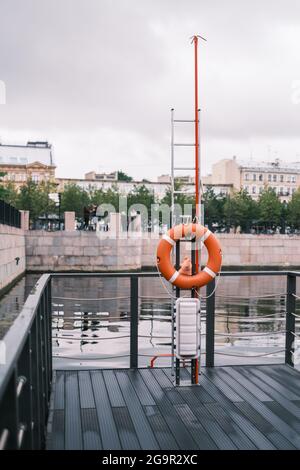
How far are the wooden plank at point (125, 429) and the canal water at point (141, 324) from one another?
936mm

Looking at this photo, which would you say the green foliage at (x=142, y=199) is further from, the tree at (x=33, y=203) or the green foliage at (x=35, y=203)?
the tree at (x=33, y=203)

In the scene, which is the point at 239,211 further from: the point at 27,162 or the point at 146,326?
the point at 146,326

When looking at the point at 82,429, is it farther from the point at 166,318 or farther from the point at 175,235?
the point at 166,318

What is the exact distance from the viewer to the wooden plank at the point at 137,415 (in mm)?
2902

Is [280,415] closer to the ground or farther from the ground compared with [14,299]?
farther from the ground

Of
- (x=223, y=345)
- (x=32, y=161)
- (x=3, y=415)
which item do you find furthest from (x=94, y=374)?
(x=32, y=161)


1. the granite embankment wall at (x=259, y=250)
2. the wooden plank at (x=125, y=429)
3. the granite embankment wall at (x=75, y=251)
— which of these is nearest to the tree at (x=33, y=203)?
the granite embankment wall at (x=75, y=251)

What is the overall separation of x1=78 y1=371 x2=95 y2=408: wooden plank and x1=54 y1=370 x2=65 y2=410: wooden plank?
14 centimetres

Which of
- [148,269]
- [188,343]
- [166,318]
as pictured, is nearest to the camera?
[188,343]

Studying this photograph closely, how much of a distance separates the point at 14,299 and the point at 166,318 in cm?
586

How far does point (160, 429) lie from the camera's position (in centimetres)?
311

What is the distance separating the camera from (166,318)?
12.4m

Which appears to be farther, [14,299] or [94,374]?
[14,299]

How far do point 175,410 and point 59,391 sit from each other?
0.98m
